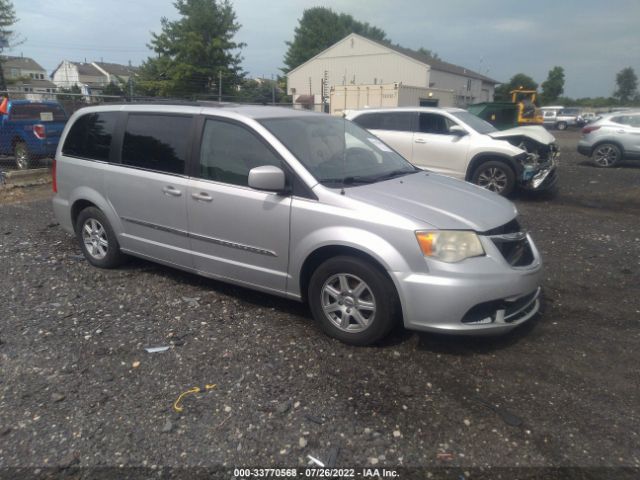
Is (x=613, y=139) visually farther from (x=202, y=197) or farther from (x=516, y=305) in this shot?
(x=202, y=197)

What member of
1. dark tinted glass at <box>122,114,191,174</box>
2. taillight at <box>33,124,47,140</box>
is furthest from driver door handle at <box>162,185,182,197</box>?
taillight at <box>33,124,47,140</box>

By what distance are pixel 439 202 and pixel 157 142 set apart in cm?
270

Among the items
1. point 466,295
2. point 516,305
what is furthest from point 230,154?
point 516,305

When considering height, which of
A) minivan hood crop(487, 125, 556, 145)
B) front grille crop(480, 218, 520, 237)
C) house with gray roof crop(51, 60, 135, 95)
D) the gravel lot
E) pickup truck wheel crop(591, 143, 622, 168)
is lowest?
the gravel lot

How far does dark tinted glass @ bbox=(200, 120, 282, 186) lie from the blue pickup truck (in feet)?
31.0

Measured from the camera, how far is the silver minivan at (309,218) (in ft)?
11.0

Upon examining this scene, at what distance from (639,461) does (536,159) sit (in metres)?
7.80

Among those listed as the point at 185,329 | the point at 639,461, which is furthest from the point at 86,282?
the point at 639,461

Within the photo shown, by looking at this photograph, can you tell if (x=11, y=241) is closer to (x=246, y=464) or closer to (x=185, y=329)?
(x=185, y=329)

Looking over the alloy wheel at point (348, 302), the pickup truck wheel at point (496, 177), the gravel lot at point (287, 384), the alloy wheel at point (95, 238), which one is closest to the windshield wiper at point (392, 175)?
the alloy wheel at point (348, 302)

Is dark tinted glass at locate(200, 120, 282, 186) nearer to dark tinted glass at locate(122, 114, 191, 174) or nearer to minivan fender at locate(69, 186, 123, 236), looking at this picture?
dark tinted glass at locate(122, 114, 191, 174)

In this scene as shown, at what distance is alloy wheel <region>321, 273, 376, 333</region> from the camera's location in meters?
3.54

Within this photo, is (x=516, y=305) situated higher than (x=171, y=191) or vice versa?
(x=171, y=191)

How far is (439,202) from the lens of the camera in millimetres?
3729
